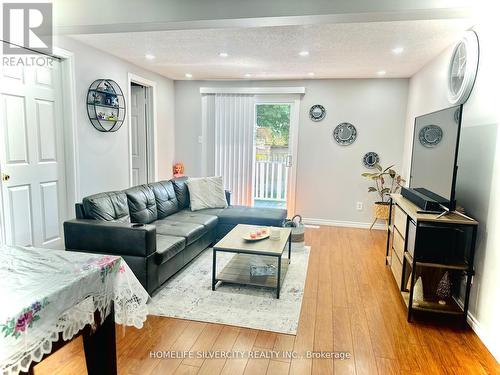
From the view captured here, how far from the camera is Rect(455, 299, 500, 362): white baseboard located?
2.09 m

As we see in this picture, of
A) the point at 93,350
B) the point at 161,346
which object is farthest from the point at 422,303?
the point at 93,350

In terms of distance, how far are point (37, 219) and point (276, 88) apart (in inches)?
149

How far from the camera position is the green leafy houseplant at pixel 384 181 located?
16.3 ft

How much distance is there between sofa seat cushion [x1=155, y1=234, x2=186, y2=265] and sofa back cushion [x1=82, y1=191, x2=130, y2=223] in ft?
1.33

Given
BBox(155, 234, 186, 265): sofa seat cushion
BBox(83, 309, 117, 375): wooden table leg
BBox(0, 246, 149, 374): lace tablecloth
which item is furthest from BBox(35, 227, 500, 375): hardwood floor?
BBox(0, 246, 149, 374): lace tablecloth

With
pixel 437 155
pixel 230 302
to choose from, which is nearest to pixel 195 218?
pixel 230 302

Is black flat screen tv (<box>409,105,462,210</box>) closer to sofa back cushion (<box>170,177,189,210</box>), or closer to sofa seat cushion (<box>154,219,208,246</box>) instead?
sofa seat cushion (<box>154,219,208,246</box>)

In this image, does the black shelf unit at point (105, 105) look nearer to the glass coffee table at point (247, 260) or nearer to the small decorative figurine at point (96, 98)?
the small decorative figurine at point (96, 98)

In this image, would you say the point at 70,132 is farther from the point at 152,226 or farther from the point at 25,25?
the point at 152,226

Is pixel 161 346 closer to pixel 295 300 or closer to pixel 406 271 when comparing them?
pixel 295 300

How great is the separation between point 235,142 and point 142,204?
2569mm

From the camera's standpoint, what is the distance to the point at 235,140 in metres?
5.65

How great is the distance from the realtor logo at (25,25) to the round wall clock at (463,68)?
3.45m

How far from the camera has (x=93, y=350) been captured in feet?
5.25
